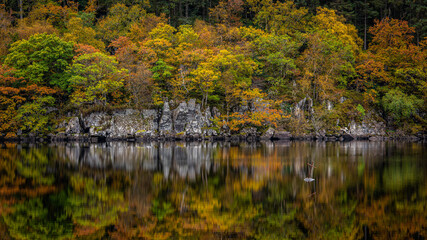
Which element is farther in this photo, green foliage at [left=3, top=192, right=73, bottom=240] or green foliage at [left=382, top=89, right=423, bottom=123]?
green foliage at [left=382, top=89, right=423, bottom=123]

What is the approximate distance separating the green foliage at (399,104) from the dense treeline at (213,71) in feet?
0.52

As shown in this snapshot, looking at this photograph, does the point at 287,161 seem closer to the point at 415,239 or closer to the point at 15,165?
the point at 415,239

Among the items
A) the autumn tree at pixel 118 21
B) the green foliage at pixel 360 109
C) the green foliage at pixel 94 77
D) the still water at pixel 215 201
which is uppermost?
the autumn tree at pixel 118 21

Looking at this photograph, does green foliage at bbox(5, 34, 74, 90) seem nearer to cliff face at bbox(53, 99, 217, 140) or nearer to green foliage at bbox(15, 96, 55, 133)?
green foliage at bbox(15, 96, 55, 133)

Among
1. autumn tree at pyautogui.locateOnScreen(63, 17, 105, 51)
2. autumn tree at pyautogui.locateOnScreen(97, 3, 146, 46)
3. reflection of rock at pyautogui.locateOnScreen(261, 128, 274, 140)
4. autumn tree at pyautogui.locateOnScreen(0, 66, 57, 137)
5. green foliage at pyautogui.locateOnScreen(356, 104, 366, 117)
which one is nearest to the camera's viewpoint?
autumn tree at pyautogui.locateOnScreen(0, 66, 57, 137)

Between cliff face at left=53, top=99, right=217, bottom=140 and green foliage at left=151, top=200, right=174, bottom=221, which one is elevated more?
cliff face at left=53, top=99, right=217, bottom=140

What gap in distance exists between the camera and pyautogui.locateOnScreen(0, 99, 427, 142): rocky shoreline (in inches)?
1705

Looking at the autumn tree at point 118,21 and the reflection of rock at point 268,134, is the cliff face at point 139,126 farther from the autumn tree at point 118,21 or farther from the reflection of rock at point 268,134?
the autumn tree at point 118,21

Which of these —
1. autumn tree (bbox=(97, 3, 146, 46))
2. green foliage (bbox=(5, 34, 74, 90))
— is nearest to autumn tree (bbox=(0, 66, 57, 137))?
green foliage (bbox=(5, 34, 74, 90))

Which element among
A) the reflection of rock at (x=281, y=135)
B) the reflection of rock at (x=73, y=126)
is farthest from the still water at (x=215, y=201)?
the reflection of rock at (x=281, y=135)

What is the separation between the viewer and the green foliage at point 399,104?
45750 millimetres

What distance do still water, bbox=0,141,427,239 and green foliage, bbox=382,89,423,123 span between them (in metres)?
28.5

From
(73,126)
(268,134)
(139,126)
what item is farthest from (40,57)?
(268,134)

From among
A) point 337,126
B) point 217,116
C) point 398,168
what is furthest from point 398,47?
point 398,168
